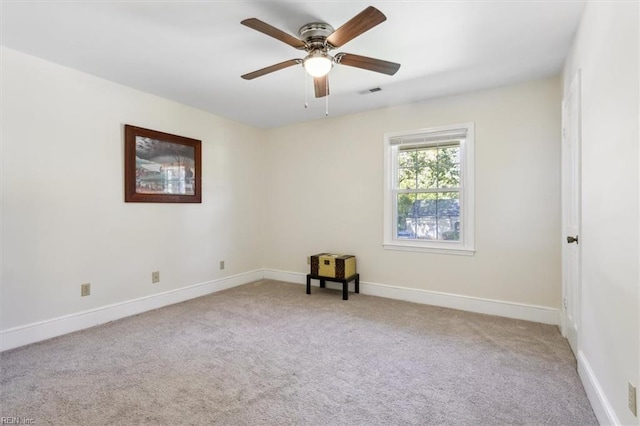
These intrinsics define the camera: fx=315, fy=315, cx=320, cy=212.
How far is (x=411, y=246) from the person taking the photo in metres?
3.89

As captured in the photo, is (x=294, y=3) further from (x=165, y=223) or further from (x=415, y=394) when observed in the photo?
(x=165, y=223)

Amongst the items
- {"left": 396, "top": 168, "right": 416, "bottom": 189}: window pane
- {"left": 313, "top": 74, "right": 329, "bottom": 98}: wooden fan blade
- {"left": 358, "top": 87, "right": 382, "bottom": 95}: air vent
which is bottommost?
{"left": 396, "top": 168, "right": 416, "bottom": 189}: window pane

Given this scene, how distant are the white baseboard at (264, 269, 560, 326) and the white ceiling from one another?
2308 millimetres

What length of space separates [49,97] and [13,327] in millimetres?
1989

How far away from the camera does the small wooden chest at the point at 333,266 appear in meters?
4.00

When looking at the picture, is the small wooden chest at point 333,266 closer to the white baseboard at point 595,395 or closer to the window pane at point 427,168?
the window pane at point 427,168

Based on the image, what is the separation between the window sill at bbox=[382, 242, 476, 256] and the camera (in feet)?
11.7

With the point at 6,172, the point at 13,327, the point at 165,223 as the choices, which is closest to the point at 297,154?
the point at 165,223

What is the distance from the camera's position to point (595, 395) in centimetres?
174

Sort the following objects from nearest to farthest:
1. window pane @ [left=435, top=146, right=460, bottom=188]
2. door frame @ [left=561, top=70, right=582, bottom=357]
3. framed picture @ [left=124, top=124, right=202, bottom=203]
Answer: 1. door frame @ [left=561, top=70, right=582, bottom=357]
2. framed picture @ [left=124, top=124, right=202, bottom=203]
3. window pane @ [left=435, top=146, right=460, bottom=188]

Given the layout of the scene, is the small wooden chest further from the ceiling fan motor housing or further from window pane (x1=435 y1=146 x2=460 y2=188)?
the ceiling fan motor housing

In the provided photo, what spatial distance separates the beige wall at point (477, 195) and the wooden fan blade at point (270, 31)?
2.19 meters

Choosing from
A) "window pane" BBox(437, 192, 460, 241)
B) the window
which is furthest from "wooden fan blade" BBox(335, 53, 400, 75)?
"window pane" BBox(437, 192, 460, 241)

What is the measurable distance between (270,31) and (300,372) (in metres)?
2.26
